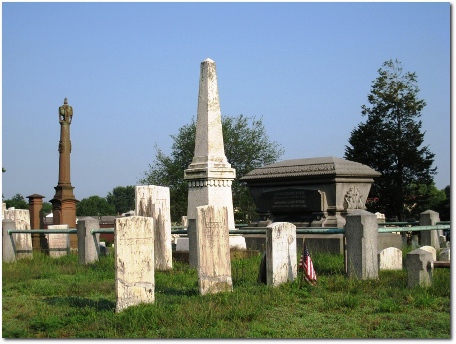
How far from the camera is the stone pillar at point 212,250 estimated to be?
9.81 meters

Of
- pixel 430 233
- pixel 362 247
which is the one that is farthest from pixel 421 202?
pixel 362 247

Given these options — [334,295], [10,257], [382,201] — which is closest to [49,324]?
[334,295]

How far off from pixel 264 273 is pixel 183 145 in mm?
32739

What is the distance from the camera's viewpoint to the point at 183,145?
43125 mm

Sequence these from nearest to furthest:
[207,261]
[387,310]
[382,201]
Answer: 1. [387,310]
2. [207,261]
3. [382,201]

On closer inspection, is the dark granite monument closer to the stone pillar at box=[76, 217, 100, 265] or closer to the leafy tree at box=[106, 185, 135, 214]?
the stone pillar at box=[76, 217, 100, 265]

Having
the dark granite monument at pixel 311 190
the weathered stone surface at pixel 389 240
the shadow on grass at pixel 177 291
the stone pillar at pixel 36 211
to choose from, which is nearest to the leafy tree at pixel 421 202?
the stone pillar at pixel 36 211

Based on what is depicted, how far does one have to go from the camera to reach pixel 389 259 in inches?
477

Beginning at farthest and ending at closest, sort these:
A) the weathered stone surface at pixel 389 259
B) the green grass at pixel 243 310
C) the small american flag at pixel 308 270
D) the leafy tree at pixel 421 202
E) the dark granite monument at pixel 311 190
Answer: the leafy tree at pixel 421 202 < the dark granite monument at pixel 311 190 < the weathered stone surface at pixel 389 259 < the small american flag at pixel 308 270 < the green grass at pixel 243 310

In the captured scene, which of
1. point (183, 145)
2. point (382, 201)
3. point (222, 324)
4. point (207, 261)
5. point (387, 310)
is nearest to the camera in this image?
point (222, 324)

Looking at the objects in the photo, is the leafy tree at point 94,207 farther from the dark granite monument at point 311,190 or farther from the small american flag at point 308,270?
the small american flag at point 308,270

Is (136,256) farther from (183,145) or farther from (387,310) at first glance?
(183,145)

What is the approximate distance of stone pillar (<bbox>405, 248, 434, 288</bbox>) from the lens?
957 cm

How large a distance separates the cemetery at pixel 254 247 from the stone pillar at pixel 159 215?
0.02 metres
